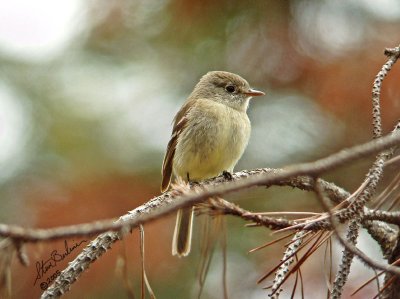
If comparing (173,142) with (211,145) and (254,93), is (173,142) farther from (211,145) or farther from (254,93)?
(254,93)

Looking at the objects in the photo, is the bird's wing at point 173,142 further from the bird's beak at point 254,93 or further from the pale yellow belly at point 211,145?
the bird's beak at point 254,93

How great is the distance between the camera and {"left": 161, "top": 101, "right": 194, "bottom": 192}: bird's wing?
4469mm

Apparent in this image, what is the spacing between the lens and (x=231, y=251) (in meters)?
4.52

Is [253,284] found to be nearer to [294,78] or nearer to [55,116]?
[294,78]

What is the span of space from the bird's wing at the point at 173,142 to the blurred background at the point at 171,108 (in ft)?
0.34

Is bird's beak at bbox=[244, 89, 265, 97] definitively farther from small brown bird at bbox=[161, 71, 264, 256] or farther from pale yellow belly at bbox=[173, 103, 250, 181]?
pale yellow belly at bbox=[173, 103, 250, 181]

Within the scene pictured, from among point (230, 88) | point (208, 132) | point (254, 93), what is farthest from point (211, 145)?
point (230, 88)

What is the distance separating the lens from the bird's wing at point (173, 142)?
447 cm

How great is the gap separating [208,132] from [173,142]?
344 mm

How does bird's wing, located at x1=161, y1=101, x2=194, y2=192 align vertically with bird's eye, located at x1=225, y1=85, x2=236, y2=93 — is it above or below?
below

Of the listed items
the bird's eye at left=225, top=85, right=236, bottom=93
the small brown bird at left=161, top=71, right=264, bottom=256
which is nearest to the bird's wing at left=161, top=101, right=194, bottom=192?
the small brown bird at left=161, top=71, right=264, bottom=256

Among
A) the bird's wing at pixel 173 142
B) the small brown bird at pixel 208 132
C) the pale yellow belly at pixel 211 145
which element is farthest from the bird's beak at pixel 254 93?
the bird's wing at pixel 173 142

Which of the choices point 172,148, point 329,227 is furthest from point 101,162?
point 329,227

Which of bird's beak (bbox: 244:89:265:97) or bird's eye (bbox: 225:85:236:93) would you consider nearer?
bird's beak (bbox: 244:89:265:97)
